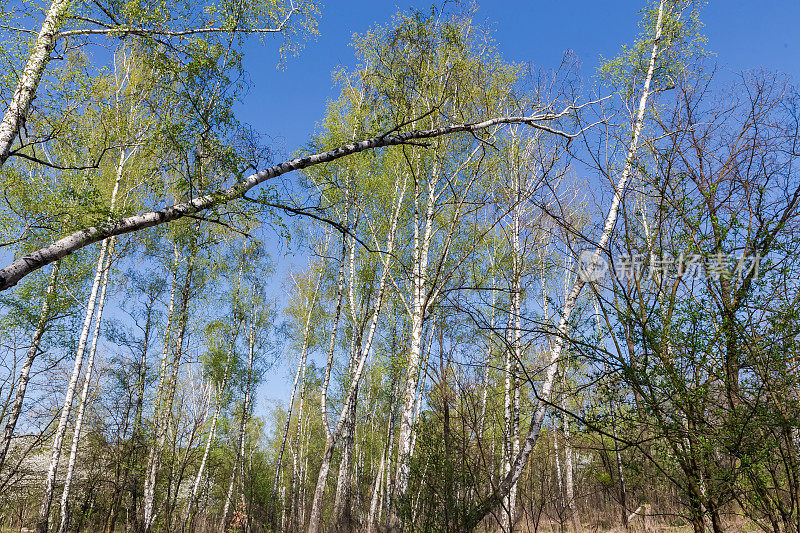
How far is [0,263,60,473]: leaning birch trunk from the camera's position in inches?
371

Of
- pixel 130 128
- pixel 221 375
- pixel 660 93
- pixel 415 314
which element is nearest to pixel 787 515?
pixel 415 314

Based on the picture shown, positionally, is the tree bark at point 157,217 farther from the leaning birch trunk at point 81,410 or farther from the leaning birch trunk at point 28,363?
the leaning birch trunk at point 28,363

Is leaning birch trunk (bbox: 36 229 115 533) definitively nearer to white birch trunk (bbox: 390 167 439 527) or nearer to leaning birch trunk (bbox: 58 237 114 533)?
leaning birch trunk (bbox: 58 237 114 533)

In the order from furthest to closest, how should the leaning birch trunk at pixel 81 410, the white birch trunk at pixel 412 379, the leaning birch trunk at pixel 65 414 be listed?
1. the leaning birch trunk at pixel 81 410
2. the leaning birch trunk at pixel 65 414
3. the white birch trunk at pixel 412 379

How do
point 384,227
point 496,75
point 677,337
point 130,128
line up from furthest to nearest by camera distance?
point 384,227, point 130,128, point 496,75, point 677,337

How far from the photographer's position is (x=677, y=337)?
3.19m

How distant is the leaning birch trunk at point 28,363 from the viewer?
9430 millimetres

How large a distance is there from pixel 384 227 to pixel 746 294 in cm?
817

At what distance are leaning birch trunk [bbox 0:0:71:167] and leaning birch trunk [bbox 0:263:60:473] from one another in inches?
305

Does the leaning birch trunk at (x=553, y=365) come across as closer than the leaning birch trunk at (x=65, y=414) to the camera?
Yes

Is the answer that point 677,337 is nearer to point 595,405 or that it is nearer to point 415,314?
point 595,405

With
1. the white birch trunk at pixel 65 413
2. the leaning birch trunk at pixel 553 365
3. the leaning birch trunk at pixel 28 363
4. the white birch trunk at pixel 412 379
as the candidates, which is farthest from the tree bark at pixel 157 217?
A: the leaning birch trunk at pixel 28 363

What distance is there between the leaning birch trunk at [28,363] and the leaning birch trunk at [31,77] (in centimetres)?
774

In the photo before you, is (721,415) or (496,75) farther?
(496,75)
